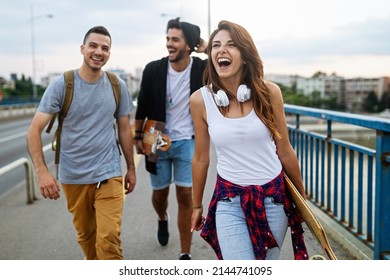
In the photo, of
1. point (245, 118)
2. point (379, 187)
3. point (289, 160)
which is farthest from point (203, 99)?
point (379, 187)

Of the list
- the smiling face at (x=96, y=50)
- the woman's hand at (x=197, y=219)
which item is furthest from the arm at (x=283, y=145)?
the smiling face at (x=96, y=50)

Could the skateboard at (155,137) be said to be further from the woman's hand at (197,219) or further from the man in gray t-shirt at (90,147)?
the woman's hand at (197,219)

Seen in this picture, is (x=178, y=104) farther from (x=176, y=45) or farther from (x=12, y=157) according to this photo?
(x=12, y=157)

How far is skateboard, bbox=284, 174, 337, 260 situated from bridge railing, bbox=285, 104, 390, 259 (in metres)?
0.79

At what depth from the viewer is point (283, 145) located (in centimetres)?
246

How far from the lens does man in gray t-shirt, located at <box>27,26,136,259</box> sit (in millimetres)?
3021

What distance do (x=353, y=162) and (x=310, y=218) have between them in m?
1.80

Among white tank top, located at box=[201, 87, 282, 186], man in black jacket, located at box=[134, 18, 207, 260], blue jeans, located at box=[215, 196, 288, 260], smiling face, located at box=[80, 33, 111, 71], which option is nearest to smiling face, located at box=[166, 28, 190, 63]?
man in black jacket, located at box=[134, 18, 207, 260]

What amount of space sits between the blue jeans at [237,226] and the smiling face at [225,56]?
0.56 metres

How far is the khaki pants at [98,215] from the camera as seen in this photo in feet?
10.2

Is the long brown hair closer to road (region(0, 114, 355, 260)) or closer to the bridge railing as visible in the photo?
the bridge railing

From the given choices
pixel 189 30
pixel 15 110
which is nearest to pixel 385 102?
pixel 189 30

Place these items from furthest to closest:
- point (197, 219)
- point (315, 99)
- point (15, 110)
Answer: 1. point (15, 110)
2. point (315, 99)
3. point (197, 219)

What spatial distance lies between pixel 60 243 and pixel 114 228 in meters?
1.26
